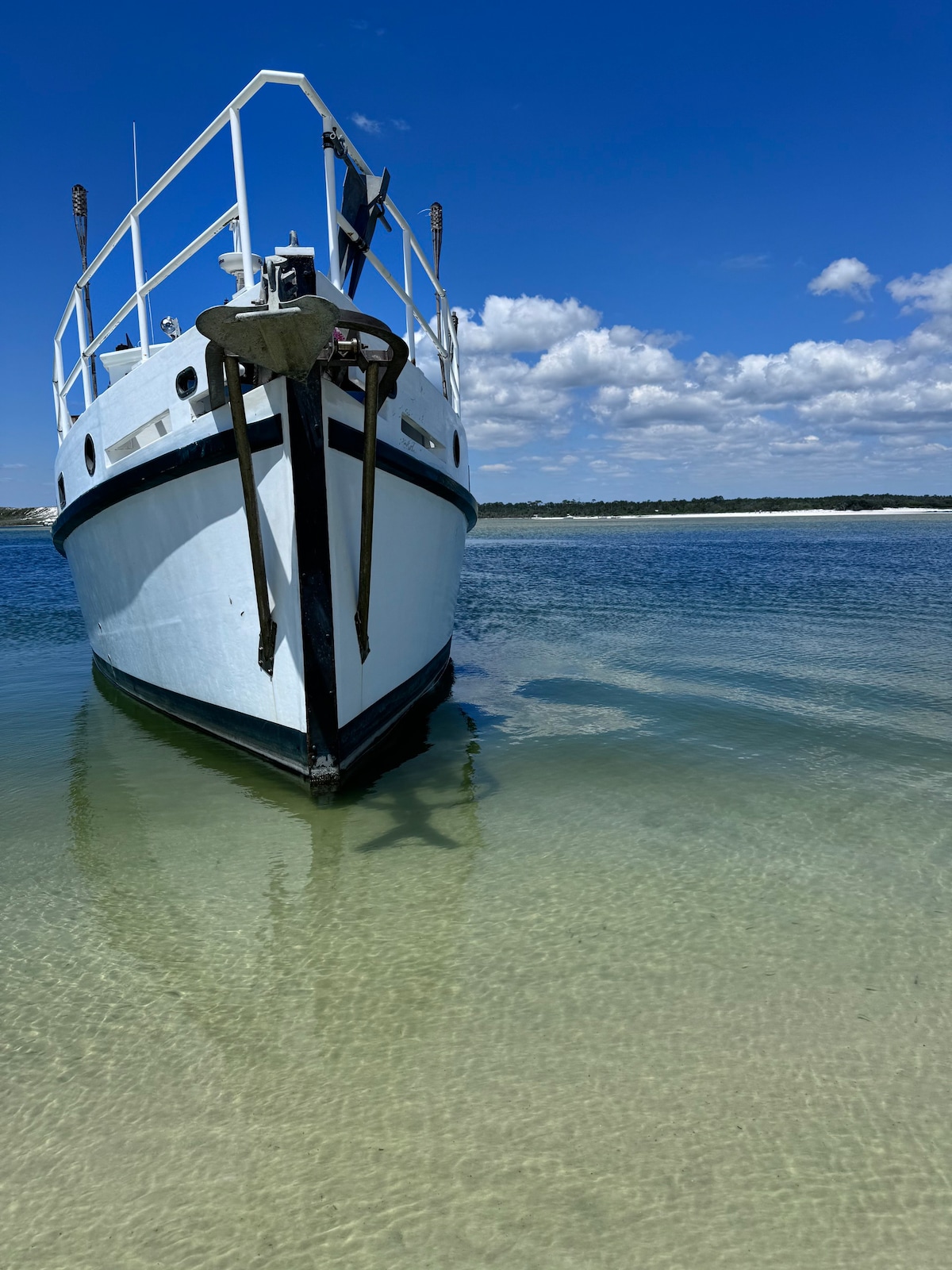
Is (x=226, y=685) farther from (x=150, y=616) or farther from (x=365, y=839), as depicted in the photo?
(x=365, y=839)

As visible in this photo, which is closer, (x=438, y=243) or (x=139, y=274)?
(x=139, y=274)

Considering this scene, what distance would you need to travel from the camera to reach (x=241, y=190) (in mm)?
5254

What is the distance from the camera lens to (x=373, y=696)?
6.54 meters

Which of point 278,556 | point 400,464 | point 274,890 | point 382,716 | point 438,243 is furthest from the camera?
point 438,243

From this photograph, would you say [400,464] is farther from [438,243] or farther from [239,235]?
[438,243]

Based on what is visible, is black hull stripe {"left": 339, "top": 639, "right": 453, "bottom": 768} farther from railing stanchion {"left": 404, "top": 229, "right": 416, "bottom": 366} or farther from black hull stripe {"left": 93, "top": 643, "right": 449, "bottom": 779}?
railing stanchion {"left": 404, "top": 229, "right": 416, "bottom": 366}

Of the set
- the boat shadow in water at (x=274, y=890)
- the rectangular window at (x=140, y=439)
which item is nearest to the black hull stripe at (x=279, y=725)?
the boat shadow in water at (x=274, y=890)

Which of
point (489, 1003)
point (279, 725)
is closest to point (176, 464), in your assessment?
point (279, 725)

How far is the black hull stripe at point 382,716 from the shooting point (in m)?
6.12

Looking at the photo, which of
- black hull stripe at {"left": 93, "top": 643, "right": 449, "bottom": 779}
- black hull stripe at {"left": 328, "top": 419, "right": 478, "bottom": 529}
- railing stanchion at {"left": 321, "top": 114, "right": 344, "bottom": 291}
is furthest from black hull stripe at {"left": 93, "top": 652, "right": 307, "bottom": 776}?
railing stanchion at {"left": 321, "top": 114, "right": 344, "bottom": 291}

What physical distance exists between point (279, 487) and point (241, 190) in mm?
1883

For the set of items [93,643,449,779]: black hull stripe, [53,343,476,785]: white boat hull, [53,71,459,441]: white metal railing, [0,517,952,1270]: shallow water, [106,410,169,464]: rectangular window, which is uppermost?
[53,71,459,441]: white metal railing

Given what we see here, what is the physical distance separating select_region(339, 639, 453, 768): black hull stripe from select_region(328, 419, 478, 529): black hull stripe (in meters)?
1.72

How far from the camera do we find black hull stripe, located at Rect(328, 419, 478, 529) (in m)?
5.39
